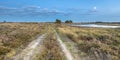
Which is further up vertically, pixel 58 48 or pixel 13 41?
pixel 13 41

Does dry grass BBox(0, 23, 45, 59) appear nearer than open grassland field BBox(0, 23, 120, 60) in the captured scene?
No

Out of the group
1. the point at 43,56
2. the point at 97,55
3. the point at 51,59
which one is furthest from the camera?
the point at 97,55

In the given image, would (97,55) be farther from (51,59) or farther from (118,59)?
(51,59)

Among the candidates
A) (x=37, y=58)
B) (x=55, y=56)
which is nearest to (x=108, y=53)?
(x=55, y=56)

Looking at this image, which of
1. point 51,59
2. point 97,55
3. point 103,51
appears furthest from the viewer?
point 103,51

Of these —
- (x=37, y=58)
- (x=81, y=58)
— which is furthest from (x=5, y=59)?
(x=81, y=58)

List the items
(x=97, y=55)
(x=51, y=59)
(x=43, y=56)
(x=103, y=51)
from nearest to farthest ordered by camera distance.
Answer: (x=51, y=59) < (x=43, y=56) < (x=97, y=55) < (x=103, y=51)

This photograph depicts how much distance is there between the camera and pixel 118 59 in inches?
770

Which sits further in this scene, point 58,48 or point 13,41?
point 13,41

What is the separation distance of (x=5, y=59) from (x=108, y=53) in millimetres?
9976

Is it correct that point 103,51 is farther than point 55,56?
Yes

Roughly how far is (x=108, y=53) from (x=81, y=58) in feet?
12.1

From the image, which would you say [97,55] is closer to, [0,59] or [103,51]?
[103,51]

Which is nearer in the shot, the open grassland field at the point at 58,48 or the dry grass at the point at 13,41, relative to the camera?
the open grassland field at the point at 58,48
